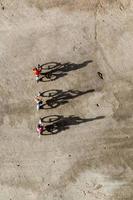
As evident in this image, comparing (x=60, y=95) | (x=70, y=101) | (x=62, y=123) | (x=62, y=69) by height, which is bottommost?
(x=62, y=123)

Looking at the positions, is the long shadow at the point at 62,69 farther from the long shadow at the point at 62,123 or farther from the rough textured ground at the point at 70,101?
the long shadow at the point at 62,123

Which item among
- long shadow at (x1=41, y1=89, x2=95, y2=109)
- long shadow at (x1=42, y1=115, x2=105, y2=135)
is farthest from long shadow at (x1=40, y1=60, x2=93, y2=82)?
long shadow at (x1=42, y1=115, x2=105, y2=135)

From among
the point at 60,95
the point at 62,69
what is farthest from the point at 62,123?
the point at 62,69

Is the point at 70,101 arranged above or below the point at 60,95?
below

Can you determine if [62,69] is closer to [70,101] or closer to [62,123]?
[70,101]

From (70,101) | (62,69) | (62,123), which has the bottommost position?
(62,123)

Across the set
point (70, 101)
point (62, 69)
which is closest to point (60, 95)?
point (70, 101)

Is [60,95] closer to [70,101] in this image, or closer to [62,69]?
[70,101]

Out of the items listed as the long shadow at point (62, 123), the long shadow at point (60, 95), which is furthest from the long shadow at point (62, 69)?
the long shadow at point (62, 123)

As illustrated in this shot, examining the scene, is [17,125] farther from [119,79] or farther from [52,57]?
[119,79]
